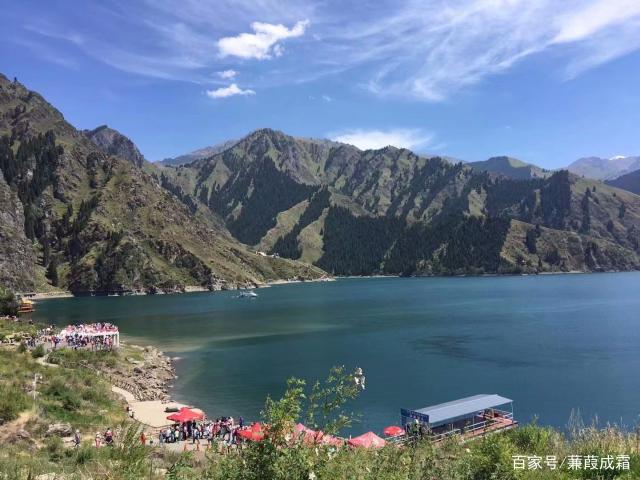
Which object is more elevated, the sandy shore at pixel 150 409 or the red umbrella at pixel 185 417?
the red umbrella at pixel 185 417

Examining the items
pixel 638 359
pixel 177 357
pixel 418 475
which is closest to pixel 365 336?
pixel 177 357

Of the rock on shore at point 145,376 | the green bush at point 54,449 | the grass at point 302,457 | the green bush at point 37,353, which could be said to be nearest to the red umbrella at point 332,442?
the grass at point 302,457

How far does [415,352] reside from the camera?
90.8 metres

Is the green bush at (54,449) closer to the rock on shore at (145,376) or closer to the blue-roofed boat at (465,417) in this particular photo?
the blue-roofed boat at (465,417)

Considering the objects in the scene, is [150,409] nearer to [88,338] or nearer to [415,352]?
[88,338]

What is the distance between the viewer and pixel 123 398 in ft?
175

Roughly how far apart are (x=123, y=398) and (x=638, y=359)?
75518mm

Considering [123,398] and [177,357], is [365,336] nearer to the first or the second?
[177,357]

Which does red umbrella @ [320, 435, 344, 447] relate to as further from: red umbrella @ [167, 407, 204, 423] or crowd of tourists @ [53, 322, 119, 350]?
crowd of tourists @ [53, 322, 119, 350]

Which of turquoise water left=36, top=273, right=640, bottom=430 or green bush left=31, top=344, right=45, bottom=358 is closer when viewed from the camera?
green bush left=31, top=344, right=45, bottom=358

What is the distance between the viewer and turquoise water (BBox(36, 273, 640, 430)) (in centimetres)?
6050

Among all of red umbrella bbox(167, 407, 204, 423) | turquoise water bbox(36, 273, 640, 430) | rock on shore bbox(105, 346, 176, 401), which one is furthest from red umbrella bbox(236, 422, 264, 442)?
rock on shore bbox(105, 346, 176, 401)

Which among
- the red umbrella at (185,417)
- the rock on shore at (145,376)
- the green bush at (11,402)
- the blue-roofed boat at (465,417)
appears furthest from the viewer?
the rock on shore at (145,376)

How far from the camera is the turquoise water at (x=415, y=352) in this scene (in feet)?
198
